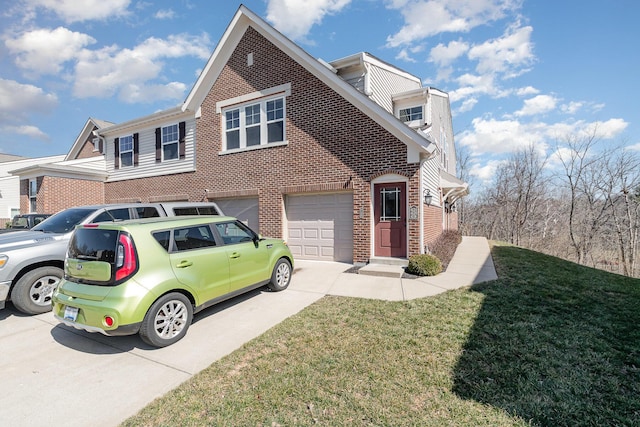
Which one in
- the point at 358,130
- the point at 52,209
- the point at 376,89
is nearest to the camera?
the point at 358,130

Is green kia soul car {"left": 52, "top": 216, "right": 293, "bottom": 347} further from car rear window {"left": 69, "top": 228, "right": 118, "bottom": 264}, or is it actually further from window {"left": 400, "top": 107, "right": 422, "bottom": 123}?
window {"left": 400, "top": 107, "right": 422, "bottom": 123}

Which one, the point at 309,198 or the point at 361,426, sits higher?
the point at 309,198

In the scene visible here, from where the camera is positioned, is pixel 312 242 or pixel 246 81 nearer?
pixel 312 242

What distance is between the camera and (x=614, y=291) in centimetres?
638

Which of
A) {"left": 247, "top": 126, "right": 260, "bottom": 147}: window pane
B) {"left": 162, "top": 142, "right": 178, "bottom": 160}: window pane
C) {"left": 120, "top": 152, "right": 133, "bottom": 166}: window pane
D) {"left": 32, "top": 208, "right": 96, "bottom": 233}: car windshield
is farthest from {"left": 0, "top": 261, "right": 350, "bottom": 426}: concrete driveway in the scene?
{"left": 120, "top": 152, "right": 133, "bottom": 166}: window pane

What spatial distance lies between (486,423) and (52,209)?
61.3ft

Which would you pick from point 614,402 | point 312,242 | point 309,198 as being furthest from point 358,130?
point 614,402

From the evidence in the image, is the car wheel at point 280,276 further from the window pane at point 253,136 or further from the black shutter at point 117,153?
the black shutter at point 117,153

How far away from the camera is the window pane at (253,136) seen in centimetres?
1118

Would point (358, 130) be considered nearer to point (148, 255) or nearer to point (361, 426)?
point (148, 255)

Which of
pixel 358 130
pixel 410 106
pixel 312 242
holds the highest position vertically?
pixel 410 106

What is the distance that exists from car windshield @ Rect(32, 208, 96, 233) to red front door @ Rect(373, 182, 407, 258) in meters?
7.34

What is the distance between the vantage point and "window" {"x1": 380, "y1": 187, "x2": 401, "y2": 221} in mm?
8805

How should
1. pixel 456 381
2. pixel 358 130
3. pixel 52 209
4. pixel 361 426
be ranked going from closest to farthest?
pixel 361 426 → pixel 456 381 → pixel 358 130 → pixel 52 209
